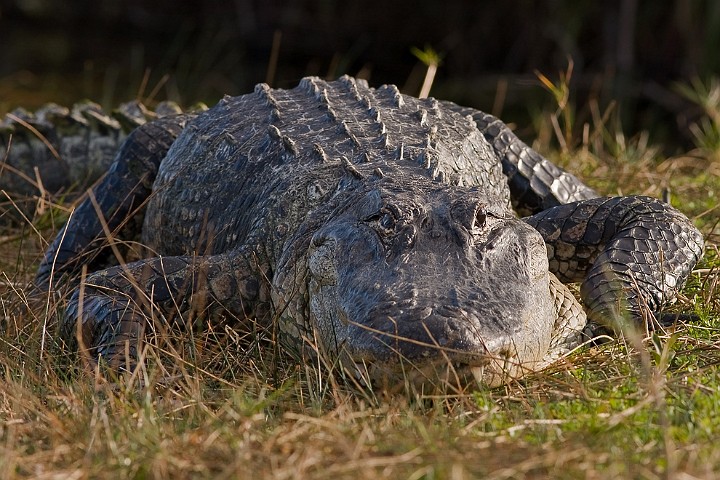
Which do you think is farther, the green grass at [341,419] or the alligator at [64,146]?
the alligator at [64,146]

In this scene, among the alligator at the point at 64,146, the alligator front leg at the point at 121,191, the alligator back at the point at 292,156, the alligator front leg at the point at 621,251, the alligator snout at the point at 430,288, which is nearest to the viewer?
the alligator snout at the point at 430,288

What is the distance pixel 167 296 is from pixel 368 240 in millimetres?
889

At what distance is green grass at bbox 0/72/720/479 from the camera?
2150 millimetres

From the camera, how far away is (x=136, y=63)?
11992 millimetres

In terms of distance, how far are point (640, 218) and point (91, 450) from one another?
2176mm

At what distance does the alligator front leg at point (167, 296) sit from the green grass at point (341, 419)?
0.14 meters

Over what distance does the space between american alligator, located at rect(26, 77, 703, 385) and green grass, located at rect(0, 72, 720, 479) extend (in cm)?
10

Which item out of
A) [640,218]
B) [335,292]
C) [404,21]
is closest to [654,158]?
[640,218]

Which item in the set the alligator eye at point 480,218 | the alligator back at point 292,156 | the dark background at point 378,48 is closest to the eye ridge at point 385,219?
the alligator eye at point 480,218

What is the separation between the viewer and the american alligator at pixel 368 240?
2.65 m

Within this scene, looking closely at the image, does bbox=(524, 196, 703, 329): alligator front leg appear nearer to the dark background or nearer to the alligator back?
the alligator back

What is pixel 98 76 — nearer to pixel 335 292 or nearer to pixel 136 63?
pixel 136 63

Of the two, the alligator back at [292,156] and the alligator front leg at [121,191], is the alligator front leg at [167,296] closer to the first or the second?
the alligator back at [292,156]

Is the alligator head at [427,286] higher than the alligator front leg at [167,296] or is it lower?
higher
